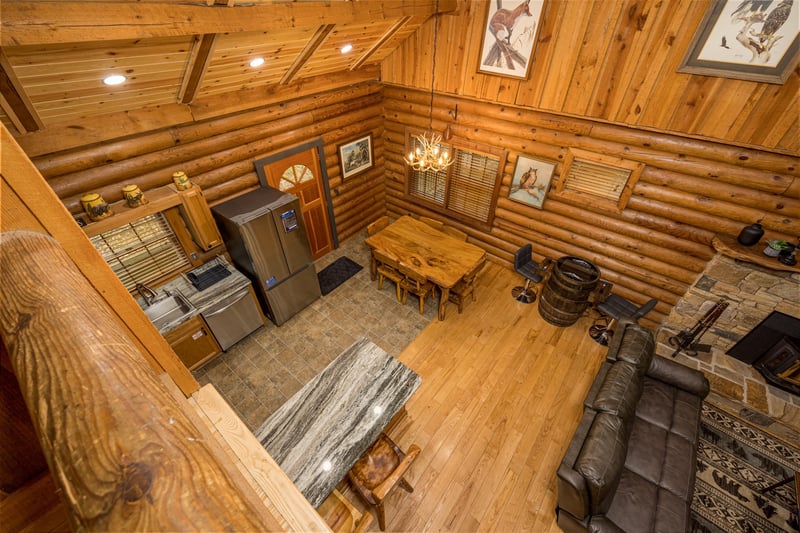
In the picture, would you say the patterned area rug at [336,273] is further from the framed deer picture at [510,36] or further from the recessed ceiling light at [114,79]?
the framed deer picture at [510,36]

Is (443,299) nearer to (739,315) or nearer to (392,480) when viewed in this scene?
(392,480)

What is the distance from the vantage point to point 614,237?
5379 millimetres

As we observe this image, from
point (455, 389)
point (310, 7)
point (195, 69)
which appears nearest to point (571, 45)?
point (310, 7)

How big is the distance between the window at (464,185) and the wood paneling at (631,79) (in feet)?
3.79

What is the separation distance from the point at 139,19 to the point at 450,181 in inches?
207

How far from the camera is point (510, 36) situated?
484 cm

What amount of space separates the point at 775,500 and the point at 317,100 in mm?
8120

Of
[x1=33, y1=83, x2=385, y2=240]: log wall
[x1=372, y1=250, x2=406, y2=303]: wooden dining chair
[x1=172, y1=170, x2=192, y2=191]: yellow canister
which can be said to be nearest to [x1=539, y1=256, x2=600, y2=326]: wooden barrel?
[x1=372, y1=250, x2=406, y2=303]: wooden dining chair

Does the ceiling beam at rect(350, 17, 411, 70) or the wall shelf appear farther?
the ceiling beam at rect(350, 17, 411, 70)

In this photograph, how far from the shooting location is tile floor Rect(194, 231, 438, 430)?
191 inches

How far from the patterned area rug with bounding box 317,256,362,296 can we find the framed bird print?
5.94 m

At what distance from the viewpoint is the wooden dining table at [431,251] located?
538 centimetres

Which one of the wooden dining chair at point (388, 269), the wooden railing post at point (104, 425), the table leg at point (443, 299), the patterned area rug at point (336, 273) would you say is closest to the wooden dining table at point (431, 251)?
the table leg at point (443, 299)

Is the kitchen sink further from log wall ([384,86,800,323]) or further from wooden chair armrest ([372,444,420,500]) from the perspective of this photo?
log wall ([384,86,800,323])
